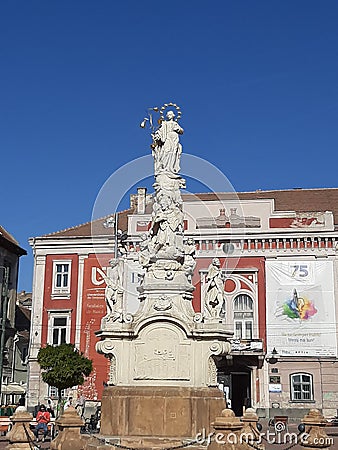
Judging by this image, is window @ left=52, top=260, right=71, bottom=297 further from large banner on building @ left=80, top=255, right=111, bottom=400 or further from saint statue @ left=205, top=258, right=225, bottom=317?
saint statue @ left=205, top=258, right=225, bottom=317

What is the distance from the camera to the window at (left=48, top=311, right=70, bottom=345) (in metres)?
37.6

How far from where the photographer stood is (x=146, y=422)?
1316 cm

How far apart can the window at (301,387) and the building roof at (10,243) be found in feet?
69.4

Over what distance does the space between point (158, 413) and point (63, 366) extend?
18.5 m

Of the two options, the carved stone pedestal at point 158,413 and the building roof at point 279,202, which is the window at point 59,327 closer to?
the building roof at point 279,202

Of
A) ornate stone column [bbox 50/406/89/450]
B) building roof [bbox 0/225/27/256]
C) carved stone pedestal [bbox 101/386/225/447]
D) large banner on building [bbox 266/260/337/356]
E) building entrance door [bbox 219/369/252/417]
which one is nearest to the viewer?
ornate stone column [bbox 50/406/89/450]

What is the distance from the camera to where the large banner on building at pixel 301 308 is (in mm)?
35344

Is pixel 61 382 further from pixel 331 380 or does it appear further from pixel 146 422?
pixel 146 422

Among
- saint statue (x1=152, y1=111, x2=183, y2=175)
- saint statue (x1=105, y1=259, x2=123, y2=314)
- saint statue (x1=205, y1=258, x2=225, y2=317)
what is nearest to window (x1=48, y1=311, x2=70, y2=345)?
saint statue (x1=105, y1=259, x2=123, y2=314)

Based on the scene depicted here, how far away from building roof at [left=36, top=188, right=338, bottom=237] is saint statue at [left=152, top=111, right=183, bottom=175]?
22170mm

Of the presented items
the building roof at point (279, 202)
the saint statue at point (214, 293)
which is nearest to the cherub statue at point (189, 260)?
the saint statue at point (214, 293)

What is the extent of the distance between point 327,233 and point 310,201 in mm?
5567

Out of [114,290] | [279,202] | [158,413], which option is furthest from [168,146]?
[279,202]

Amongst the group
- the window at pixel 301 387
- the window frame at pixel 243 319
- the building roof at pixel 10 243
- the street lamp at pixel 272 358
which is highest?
the building roof at pixel 10 243
